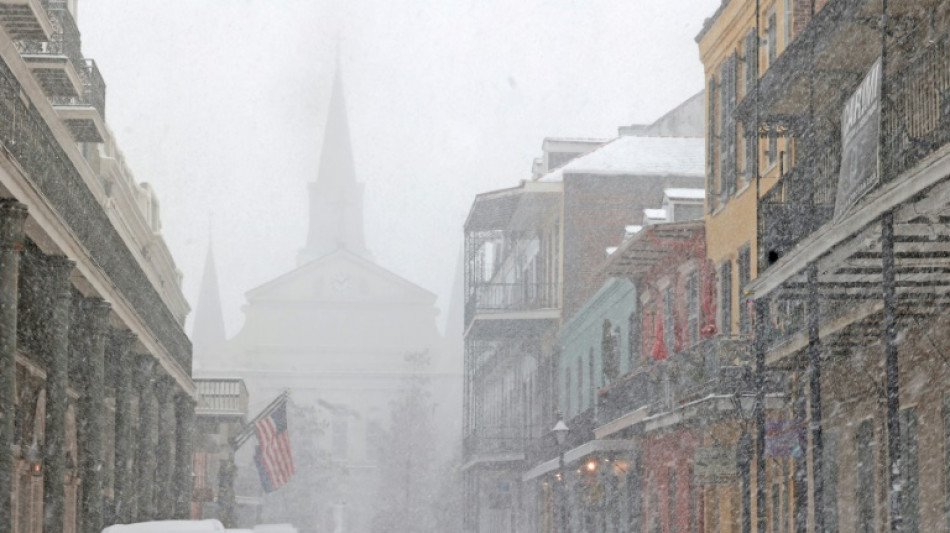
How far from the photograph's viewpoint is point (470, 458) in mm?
43594

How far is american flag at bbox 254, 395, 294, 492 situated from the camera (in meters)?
38.5

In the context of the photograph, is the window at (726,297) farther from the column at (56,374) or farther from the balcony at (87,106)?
the column at (56,374)

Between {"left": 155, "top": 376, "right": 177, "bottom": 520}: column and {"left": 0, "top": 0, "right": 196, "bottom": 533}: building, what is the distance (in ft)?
0.12

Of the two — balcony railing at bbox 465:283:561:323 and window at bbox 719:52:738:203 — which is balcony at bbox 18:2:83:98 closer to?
window at bbox 719:52:738:203

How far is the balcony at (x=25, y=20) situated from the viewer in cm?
1833

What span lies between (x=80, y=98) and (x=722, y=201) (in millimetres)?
9029

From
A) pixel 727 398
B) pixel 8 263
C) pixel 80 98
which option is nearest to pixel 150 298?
pixel 80 98

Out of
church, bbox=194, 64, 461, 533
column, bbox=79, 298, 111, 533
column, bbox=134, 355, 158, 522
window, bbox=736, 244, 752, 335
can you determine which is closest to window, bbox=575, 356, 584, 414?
column, bbox=134, 355, 158, 522

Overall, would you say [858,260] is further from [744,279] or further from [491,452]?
[491,452]

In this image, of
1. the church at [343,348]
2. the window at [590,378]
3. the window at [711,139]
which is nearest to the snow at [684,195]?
the window at [711,139]

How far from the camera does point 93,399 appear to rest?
20.5 m

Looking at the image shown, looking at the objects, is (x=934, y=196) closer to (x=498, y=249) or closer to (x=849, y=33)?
(x=849, y=33)

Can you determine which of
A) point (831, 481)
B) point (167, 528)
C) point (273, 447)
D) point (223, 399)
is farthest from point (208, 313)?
point (167, 528)

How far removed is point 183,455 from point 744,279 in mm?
15126
